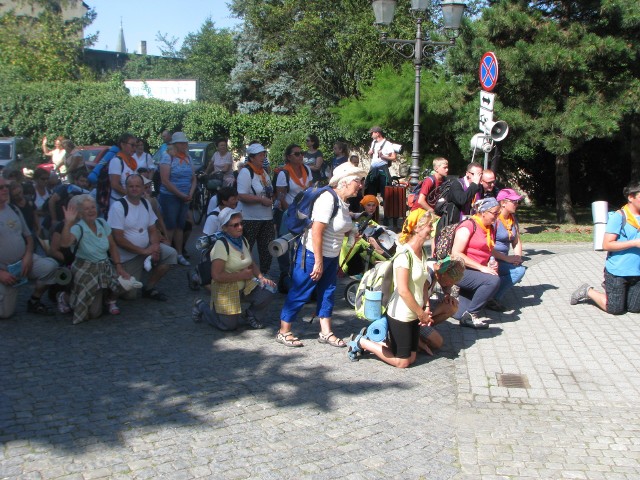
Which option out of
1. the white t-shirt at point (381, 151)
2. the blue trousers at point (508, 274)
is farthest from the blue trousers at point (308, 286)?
the white t-shirt at point (381, 151)

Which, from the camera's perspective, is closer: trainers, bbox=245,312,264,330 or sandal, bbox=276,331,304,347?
sandal, bbox=276,331,304,347

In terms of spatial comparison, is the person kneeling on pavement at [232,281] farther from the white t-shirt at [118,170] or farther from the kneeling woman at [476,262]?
the white t-shirt at [118,170]

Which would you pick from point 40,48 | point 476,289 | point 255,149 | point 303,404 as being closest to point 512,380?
point 476,289

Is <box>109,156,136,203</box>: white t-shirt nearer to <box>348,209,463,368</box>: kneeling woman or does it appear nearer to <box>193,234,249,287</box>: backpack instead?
<box>193,234,249,287</box>: backpack

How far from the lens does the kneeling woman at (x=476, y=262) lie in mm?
7414

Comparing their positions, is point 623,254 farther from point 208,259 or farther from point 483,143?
point 208,259

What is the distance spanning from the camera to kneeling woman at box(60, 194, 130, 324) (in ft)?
23.4

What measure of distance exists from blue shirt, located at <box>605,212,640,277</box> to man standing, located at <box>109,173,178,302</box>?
5022 millimetres

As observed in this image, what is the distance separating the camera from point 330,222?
625cm

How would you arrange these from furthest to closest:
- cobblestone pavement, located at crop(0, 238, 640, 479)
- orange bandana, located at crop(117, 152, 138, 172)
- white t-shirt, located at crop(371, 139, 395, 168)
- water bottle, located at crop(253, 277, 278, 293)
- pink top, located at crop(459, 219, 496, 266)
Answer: white t-shirt, located at crop(371, 139, 395, 168), orange bandana, located at crop(117, 152, 138, 172), pink top, located at crop(459, 219, 496, 266), water bottle, located at crop(253, 277, 278, 293), cobblestone pavement, located at crop(0, 238, 640, 479)

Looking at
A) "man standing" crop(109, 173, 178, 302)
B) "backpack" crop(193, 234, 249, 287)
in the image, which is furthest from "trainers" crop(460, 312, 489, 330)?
"man standing" crop(109, 173, 178, 302)

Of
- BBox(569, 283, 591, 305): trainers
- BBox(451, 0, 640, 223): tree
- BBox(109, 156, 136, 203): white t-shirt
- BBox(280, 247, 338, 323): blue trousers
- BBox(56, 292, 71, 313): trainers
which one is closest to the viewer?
BBox(280, 247, 338, 323): blue trousers

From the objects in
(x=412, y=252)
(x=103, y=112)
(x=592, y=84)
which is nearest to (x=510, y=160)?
(x=592, y=84)

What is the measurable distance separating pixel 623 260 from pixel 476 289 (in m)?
1.80
